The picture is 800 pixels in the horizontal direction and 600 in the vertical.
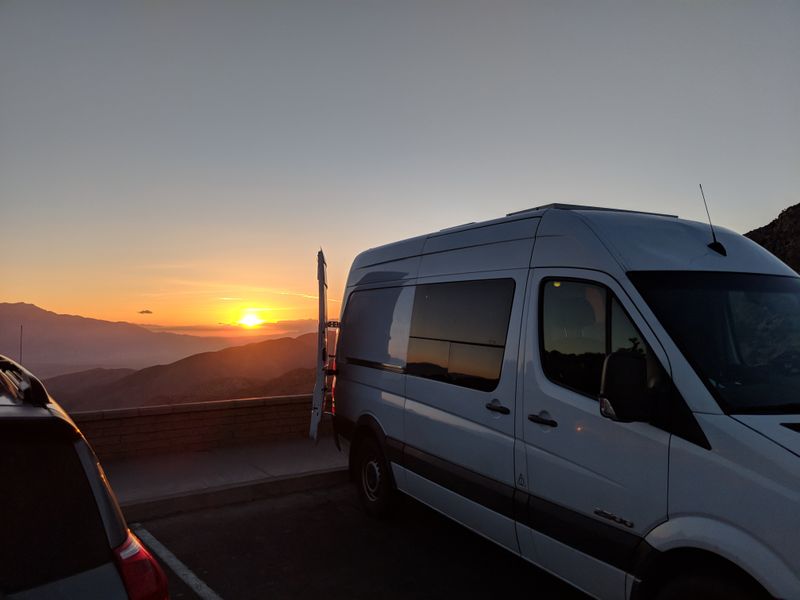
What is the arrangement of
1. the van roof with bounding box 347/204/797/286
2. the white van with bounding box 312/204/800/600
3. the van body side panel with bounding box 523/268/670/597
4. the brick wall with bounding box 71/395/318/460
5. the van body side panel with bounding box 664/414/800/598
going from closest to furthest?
the van body side panel with bounding box 664/414/800/598 < the white van with bounding box 312/204/800/600 < the van body side panel with bounding box 523/268/670/597 < the van roof with bounding box 347/204/797/286 < the brick wall with bounding box 71/395/318/460

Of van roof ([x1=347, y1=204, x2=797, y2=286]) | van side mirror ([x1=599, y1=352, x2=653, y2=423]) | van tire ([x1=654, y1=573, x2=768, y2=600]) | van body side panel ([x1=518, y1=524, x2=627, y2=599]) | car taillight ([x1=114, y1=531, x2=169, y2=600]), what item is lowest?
van body side panel ([x1=518, y1=524, x2=627, y2=599])

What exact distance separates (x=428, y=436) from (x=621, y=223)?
90.4 inches

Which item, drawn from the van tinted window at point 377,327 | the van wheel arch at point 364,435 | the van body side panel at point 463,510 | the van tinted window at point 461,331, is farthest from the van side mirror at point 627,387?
the van wheel arch at point 364,435

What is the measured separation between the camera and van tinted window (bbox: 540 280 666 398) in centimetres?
329

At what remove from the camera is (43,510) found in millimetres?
1683

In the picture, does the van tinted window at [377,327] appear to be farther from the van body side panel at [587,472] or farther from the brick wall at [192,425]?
the brick wall at [192,425]

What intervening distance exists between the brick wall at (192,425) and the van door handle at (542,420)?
5.64m

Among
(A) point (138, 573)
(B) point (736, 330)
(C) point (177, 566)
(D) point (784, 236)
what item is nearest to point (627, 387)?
(B) point (736, 330)

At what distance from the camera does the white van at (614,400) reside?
2.66 m

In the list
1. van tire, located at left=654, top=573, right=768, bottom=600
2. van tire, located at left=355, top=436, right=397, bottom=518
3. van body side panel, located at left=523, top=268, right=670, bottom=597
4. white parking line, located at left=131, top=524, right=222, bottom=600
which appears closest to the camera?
van tire, located at left=654, top=573, right=768, bottom=600

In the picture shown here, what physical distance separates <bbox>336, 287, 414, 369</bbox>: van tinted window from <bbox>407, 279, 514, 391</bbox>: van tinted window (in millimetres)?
199

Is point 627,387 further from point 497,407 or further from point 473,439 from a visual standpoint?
point 473,439

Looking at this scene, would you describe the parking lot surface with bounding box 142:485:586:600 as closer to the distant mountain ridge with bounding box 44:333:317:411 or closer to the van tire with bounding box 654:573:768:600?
the van tire with bounding box 654:573:768:600

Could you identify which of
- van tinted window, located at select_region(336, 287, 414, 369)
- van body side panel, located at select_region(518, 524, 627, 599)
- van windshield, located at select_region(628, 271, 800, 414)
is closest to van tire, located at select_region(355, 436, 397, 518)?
van tinted window, located at select_region(336, 287, 414, 369)
